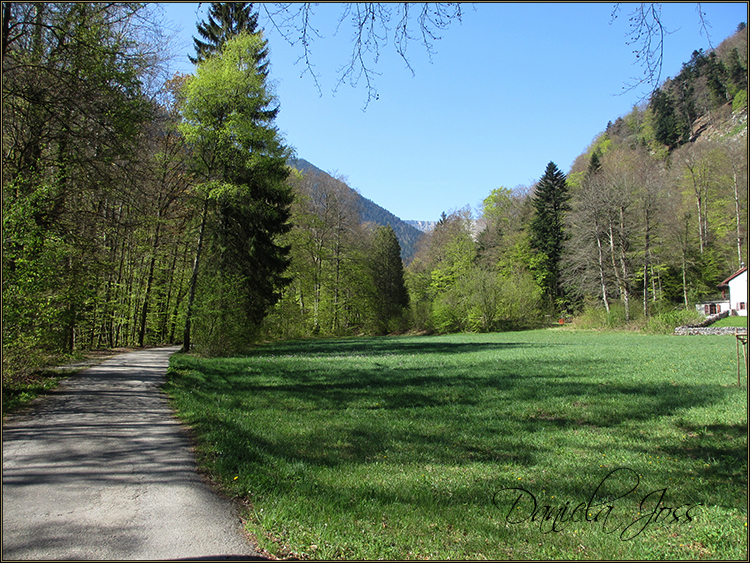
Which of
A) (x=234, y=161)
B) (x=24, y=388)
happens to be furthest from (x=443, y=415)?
(x=234, y=161)

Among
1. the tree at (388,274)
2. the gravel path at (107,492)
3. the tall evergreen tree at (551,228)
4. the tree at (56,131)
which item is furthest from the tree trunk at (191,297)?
the tall evergreen tree at (551,228)

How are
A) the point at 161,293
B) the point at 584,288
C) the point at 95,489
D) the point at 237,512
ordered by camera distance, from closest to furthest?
the point at 237,512
the point at 95,489
the point at 161,293
the point at 584,288

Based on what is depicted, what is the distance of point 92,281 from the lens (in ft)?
41.1

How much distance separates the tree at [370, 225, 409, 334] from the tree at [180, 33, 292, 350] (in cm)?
2543

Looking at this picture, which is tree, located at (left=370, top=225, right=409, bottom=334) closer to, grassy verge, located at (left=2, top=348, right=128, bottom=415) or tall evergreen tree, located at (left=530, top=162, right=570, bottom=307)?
tall evergreen tree, located at (left=530, top=162, right=570, bottom=307)

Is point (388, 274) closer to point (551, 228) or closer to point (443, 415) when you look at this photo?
point (551, 228)

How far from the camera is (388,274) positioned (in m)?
49.8

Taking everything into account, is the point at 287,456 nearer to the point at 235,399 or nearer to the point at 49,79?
the point at 235,399

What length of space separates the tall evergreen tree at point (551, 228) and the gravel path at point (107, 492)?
159ft

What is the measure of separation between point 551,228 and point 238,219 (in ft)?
130

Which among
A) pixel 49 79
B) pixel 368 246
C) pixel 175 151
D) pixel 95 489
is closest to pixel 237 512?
pixel 95 489

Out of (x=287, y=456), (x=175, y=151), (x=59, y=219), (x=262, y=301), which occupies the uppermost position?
(x=175, y=151)

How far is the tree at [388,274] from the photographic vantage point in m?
46.3

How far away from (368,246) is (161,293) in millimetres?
24216
